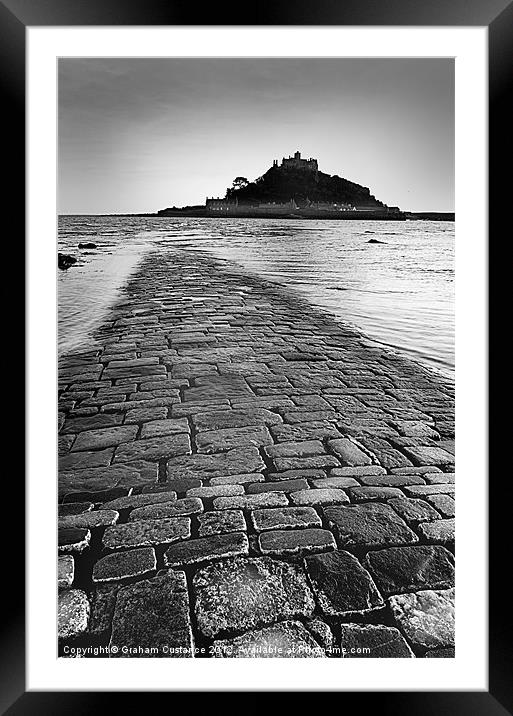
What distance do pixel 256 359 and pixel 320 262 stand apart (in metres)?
2.26

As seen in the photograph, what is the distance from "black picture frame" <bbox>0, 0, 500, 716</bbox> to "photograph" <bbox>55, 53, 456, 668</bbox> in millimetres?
121

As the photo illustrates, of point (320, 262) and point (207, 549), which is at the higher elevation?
point (320, 262)

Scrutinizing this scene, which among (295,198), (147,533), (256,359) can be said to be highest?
(295,198)

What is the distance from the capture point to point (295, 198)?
5.61 metres

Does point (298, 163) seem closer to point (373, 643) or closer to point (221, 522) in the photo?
point (221, 522)

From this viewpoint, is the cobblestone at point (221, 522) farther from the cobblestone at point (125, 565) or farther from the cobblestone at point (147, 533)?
the cobblestone at point (125, 565)

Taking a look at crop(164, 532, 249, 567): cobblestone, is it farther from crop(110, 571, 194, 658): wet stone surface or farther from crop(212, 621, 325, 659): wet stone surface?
crop(212, 621, 325, 659): wet stone surface

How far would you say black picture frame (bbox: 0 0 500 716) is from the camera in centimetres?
97
